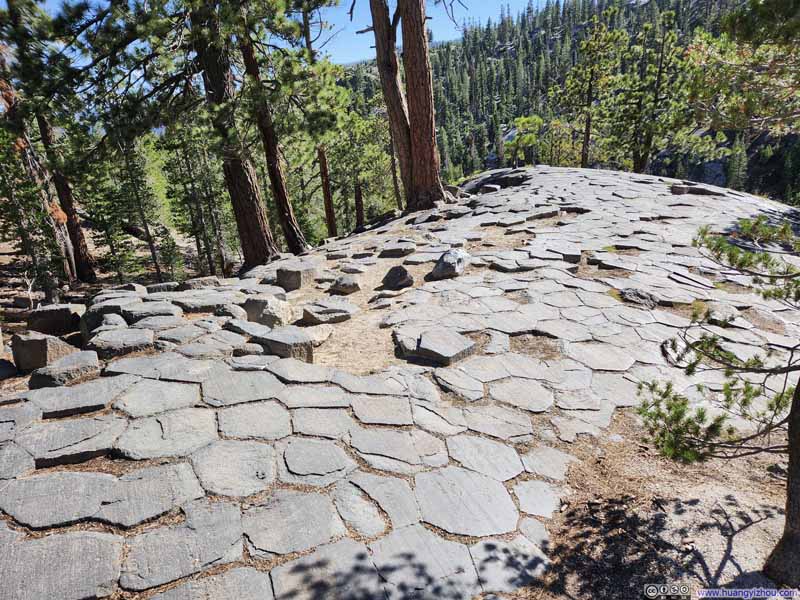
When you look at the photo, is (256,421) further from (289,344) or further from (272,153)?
(272,153)

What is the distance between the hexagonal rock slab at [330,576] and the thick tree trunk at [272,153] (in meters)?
7.27

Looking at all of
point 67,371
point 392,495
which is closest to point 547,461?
point 392,495

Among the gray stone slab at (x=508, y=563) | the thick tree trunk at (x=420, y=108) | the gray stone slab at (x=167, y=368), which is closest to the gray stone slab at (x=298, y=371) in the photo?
the gray stone slab at (x=167, y=368)

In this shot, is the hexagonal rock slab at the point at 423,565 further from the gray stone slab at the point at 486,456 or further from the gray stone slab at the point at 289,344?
the gray stone slab at the point at 289,344

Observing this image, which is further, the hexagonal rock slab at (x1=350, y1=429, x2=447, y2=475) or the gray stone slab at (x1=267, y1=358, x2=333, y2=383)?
the gray stone slab at (x1=267, y1=358, x2=333, y2=383)

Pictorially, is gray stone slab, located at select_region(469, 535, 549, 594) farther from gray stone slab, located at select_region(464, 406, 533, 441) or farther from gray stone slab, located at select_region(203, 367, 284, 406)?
gray stone slab, located at select_region(203, 367, 284, 406)

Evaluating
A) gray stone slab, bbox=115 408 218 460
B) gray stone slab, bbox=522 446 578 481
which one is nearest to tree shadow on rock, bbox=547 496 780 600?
gray stone slab, bbox=522 446 578 481

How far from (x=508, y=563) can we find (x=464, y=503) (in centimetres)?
36

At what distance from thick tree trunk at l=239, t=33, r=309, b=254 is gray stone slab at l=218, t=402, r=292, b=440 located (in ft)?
20.3

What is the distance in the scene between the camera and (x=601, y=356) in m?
3.65

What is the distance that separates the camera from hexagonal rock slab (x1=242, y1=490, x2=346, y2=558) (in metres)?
1.79

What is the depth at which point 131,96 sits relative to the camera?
645cm

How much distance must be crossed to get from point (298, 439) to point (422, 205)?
8918mm

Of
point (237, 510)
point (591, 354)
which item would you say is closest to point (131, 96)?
point (237, 510)
